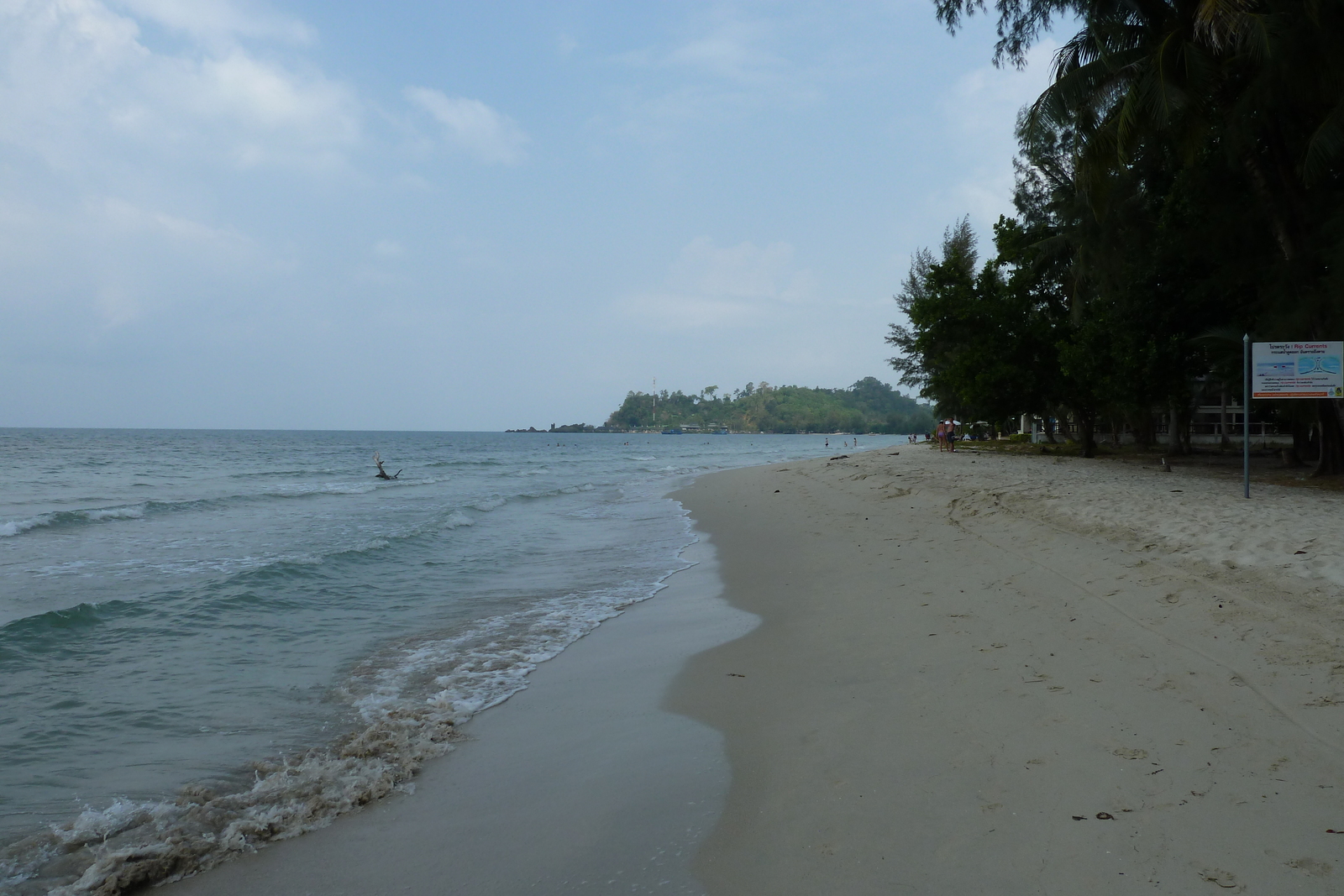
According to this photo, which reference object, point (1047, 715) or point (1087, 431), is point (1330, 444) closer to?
point (1087, 431)

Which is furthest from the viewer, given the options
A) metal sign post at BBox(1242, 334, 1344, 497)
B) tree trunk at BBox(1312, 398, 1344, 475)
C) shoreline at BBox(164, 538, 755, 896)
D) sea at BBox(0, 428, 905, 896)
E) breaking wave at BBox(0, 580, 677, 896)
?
tree trunk at BBox(1312, 398, 1344, 475)

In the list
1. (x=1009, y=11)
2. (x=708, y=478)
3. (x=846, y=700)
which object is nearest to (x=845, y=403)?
(x=708, y=478)

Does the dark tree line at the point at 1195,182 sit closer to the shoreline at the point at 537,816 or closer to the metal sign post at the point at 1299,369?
the metal sign post at the point at 1299,369

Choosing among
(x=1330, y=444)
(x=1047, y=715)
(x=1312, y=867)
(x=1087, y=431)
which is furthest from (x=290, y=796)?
(x=1087, y=431)

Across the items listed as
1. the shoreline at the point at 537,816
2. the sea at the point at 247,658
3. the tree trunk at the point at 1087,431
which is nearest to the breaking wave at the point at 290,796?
the sea at the point at 247,658

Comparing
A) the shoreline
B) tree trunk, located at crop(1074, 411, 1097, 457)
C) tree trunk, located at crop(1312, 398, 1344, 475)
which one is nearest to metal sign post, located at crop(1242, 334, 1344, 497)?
tree trunk, located at crop(1312, 398, 1344, 475)

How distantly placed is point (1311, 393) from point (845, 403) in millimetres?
190309

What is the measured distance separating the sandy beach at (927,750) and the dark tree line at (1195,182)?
7.93 m

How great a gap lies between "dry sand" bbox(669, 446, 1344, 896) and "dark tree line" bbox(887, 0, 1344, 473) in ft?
22.9

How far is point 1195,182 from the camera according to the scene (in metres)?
15.3

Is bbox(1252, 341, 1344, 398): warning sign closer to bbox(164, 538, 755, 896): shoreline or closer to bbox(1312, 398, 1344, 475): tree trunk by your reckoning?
bbox(1312, 398, 1344, 475): tree trunk

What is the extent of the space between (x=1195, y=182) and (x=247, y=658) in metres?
17.6

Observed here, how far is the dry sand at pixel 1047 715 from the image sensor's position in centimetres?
288

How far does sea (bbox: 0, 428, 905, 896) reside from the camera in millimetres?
3738
